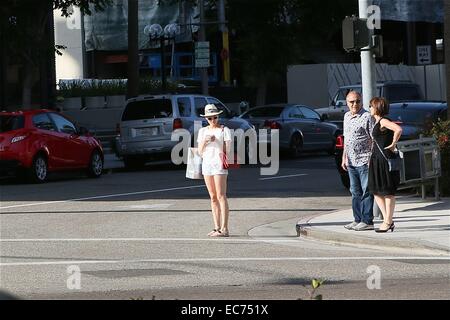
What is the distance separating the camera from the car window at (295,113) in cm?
3200

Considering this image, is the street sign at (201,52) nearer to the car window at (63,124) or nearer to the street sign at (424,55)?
the street sign at (424,55)

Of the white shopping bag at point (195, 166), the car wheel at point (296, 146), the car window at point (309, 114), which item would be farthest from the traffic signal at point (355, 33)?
the car window at point (309, 114)

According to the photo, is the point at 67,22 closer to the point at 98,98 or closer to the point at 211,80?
the point at 211,80

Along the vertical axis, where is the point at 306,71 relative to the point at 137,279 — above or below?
above

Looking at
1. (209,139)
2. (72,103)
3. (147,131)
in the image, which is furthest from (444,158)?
(72,103)

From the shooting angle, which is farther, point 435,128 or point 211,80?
point 211,80

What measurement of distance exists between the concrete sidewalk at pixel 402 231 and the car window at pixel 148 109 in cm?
1122

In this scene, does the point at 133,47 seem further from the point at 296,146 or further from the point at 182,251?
the point at 182,251

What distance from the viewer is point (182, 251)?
13.4 meters

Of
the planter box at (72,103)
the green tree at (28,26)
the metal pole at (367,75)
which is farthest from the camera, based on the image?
the planter box at (72,103)

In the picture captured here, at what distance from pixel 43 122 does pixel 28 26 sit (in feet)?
20.1

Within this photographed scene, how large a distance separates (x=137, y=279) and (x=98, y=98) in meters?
31.2

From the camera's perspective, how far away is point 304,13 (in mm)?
41156
